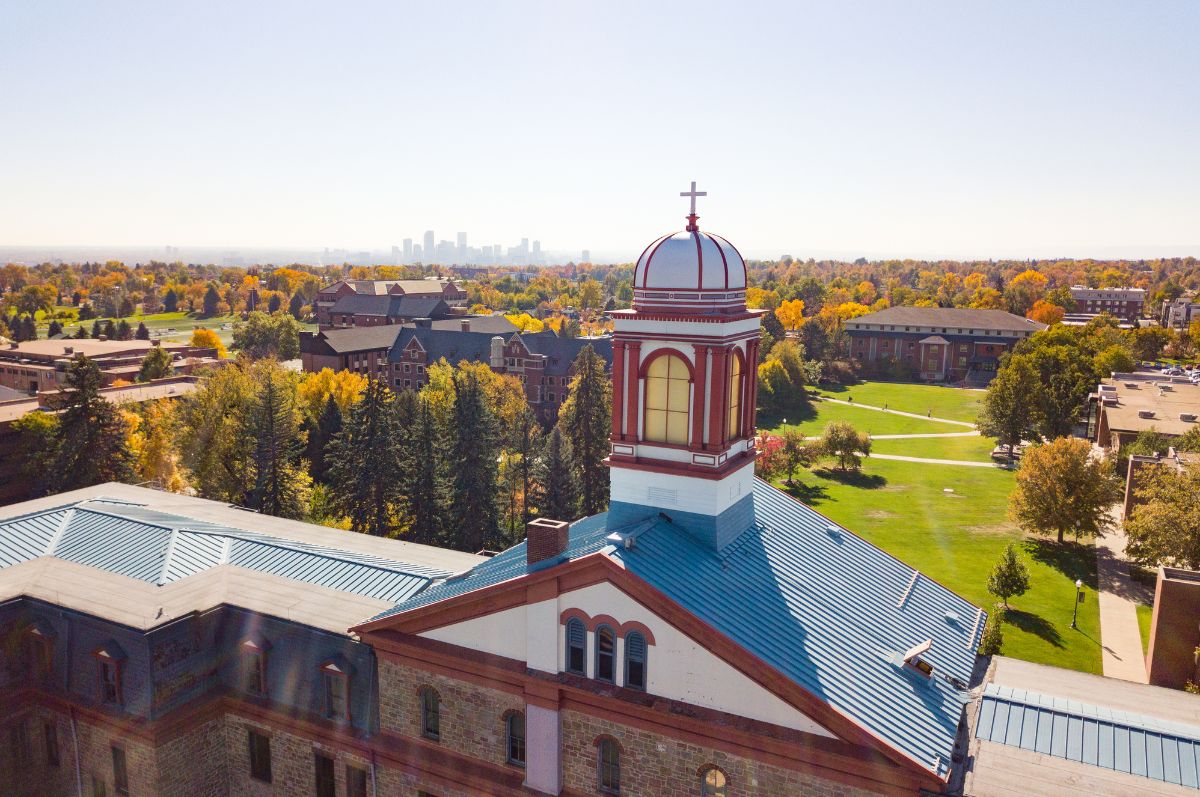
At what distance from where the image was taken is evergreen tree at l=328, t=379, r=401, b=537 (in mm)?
53406

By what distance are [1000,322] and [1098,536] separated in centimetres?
9555

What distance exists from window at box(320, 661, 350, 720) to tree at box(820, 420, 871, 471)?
62104mm

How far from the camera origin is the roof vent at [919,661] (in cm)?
1883

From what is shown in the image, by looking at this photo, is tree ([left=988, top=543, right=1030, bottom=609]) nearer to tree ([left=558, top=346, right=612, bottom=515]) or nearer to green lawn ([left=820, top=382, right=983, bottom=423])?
tree ([left=558, top=346, right=612, bottom=515])

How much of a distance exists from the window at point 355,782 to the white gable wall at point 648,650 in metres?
5.41

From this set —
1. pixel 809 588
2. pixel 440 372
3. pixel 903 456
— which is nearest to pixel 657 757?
pixel 809 588

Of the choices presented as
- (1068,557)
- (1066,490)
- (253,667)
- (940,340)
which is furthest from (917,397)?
(253,667)

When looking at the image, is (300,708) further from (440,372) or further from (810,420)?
(810,420)

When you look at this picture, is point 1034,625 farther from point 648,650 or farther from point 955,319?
point 955,319

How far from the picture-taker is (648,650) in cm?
1777

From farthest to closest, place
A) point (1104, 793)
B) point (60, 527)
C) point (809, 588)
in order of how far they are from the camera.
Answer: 1. point (60, 527)
2. point (809, 588)
3. point (1104, 793)

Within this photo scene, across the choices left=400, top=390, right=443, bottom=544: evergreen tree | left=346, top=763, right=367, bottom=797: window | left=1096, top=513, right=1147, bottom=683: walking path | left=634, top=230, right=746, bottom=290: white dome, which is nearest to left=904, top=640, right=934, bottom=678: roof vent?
left=634, top=230, right=746, bottom=290: white dome

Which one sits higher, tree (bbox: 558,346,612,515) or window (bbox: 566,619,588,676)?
window (bbox: 566,619,588,676)

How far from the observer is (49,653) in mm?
24562
